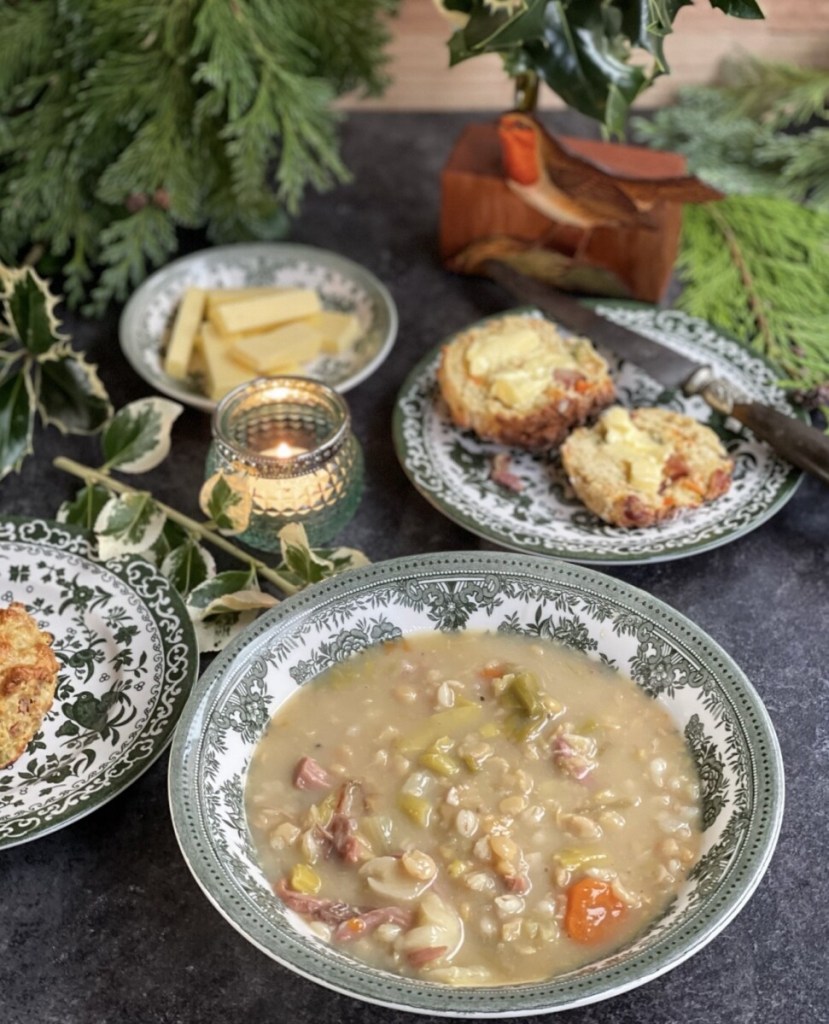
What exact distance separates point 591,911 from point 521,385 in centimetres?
97

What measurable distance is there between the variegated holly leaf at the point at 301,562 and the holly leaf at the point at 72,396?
0.51 metres

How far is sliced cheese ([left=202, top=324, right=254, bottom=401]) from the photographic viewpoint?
2145 mm

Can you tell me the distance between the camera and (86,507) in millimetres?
1889

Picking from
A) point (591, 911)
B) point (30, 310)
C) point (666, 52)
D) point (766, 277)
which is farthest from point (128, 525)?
point (666, 52)

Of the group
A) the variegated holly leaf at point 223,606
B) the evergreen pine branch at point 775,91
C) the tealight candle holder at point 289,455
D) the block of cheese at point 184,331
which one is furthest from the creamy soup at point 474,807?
the evergreen pine branch at point 775,91

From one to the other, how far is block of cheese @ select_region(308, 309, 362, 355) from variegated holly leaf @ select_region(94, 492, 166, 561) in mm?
568

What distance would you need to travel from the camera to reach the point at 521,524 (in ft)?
6.07

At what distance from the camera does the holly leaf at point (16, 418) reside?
77.8 inches

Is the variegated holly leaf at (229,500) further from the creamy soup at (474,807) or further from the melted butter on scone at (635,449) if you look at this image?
the melted butter on scone at (635,449)

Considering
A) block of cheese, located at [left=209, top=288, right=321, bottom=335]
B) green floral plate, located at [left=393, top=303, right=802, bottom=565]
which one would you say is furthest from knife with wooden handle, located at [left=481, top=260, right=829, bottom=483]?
block of cheese, located at [left=209, top=288, right=321, bottom=335]

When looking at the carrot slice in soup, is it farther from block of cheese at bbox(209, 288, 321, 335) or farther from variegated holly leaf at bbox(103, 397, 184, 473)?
block of cheese at bbox(209, 288, 321, 335)

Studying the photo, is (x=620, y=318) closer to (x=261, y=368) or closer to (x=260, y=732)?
(x=261, y=368)

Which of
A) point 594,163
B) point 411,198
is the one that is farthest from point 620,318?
point 411,198

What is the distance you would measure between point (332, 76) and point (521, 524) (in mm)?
1311
